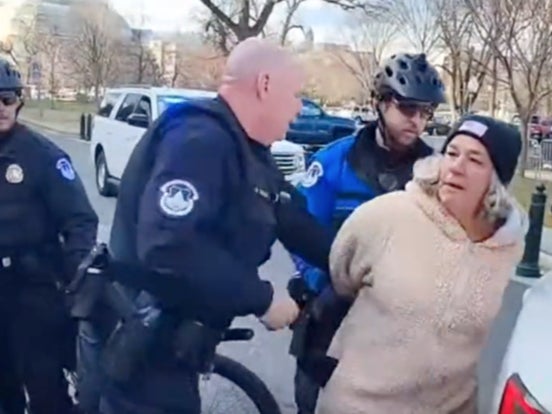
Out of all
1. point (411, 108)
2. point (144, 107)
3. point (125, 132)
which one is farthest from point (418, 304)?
point (125, 132)

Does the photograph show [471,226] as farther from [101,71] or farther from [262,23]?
[101,71]

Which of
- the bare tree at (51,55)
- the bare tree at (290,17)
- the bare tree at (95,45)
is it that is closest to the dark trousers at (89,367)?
the bare tree at (290,17)

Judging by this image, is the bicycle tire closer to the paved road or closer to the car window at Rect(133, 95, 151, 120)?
the paved road

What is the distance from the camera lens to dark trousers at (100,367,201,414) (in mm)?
2557

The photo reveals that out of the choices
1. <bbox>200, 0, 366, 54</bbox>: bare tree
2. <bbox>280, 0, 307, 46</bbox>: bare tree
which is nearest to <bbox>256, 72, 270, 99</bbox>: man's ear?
<bbox>200, 0, 366, 54</bbox>: bare tree

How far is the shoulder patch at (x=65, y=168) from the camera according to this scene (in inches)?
141

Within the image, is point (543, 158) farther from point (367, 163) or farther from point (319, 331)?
point (319, 331)

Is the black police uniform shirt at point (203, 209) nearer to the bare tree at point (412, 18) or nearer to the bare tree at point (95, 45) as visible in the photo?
the bare tree at point (412, 18)

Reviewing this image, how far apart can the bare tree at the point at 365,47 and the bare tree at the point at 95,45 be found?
1267cm

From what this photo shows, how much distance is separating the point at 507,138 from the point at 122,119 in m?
13.9

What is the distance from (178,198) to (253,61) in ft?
1.33

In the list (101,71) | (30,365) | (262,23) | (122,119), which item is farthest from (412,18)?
(30,365)

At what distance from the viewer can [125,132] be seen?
15.6 m

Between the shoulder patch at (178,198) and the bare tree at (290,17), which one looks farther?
the bare tree at (290,17)
